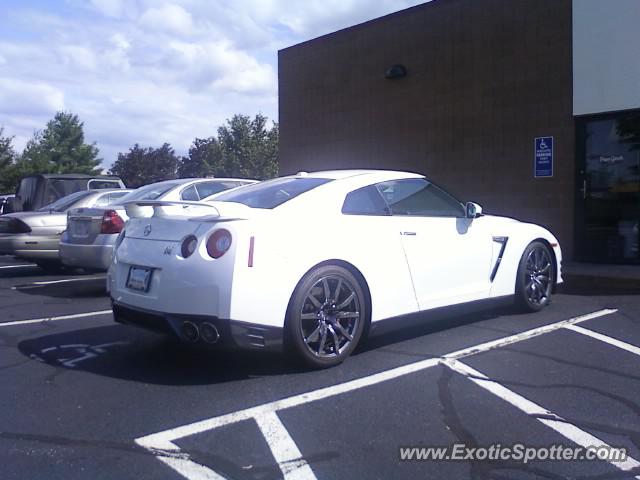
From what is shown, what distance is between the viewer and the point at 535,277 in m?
6.84

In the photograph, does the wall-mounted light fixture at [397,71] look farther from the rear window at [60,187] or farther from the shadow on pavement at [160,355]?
the shadow on pavement at [160,355]

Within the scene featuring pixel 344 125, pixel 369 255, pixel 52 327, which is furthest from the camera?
pixel 344 125

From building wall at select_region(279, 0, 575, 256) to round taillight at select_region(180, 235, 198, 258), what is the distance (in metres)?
7.83

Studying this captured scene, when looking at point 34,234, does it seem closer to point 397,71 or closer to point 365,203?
point 365,203

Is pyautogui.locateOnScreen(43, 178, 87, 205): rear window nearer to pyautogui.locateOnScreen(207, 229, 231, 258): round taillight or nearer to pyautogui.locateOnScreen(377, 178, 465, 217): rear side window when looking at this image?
pyautogui.locateOnScreen(377, 178, 465, 217): rear side window

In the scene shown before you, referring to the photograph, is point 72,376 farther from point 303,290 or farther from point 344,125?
point 344,125

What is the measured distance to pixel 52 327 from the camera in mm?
6352

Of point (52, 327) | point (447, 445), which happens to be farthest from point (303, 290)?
point (52, 327)

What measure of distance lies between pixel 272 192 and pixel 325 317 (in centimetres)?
126

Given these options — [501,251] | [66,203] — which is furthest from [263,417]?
Result: [66,203]

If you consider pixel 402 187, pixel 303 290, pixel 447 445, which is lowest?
pixel 447 445

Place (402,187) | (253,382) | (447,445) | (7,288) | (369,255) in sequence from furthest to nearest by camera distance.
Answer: (7,288) < (402,187) < (369,255) < (253,382) < (447,445)

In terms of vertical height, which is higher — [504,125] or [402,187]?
[504,125]

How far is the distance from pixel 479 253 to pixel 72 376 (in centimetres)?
366
